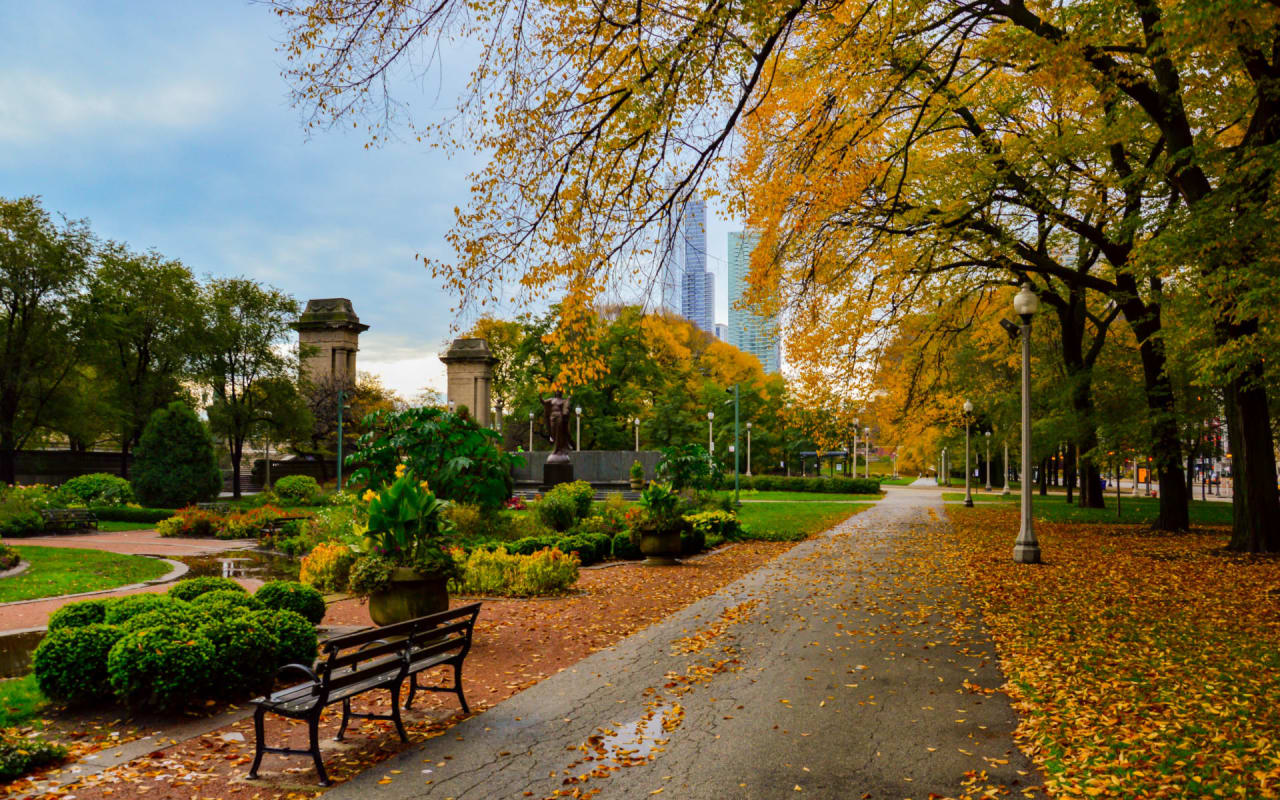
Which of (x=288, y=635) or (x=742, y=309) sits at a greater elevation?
(x=742, y=309)

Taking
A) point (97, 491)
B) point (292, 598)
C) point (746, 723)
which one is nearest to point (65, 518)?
point (97, 491)

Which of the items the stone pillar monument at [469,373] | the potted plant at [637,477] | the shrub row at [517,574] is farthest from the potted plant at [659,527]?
the stone pillar monument at [469,373]

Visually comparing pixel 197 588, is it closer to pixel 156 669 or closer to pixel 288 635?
pixel 288 635

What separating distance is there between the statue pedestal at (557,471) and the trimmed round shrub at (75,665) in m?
25.2

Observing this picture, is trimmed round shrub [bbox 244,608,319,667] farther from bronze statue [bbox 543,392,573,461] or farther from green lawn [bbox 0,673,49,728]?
bronze statue [bbox 543,392,573,461]

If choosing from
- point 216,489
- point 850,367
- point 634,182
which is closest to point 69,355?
point 216,489

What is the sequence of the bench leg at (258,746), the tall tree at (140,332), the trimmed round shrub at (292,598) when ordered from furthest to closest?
the tall tree at (140,332) < the trimmed round shrub at (292,598) < the bench leg at (258,746)

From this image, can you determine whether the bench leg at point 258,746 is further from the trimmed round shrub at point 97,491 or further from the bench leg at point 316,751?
the trimmed round shrub at point 97,491

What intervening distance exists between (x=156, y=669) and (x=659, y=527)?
34.6 feet

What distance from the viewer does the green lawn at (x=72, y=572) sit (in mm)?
12000

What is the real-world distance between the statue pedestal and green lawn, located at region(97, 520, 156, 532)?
1329cm

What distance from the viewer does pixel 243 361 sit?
39.8m

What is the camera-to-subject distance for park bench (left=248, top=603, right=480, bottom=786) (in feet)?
16.3

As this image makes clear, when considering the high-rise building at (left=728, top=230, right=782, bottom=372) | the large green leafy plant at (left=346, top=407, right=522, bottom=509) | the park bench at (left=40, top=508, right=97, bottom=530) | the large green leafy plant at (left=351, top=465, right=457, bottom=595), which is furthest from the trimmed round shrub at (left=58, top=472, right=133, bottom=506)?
A: the large green leafy plant at (left=351, top=465, right=457, bottom=595)
